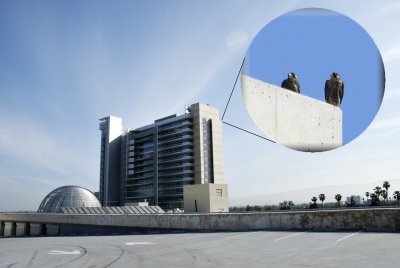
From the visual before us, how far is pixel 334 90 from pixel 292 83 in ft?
2.18

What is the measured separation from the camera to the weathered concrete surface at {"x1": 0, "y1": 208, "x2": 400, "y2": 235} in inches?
736

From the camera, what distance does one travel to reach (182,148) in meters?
162

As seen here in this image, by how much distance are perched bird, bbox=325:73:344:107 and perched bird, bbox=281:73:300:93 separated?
46cm

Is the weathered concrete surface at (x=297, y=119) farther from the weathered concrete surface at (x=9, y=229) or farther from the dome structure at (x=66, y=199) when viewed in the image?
the dome structure at (x=66, y=199)

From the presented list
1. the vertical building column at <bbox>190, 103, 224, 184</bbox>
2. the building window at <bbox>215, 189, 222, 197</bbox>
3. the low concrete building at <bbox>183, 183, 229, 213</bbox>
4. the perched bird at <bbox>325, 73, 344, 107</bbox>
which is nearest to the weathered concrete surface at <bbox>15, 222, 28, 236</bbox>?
the low concrete building at <bbox>183, 183, 229, 213</bbox>

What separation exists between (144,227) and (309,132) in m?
23.1

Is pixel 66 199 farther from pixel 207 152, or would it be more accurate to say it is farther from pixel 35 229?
pixel 35 229

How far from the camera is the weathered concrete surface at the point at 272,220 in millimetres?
18703

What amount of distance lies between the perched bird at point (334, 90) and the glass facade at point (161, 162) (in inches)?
5974

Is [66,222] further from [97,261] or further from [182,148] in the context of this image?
[182,148]

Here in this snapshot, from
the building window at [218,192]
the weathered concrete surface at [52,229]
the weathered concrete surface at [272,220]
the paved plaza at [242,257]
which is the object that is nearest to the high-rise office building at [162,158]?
the weathered concrete surface at [52,229]

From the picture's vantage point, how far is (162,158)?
557 feet

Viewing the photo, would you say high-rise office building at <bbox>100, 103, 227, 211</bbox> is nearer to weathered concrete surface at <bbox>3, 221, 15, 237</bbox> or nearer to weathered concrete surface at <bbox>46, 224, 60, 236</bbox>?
weathered concrete surface at <bbox>3, 221, 15, 237</bbox>

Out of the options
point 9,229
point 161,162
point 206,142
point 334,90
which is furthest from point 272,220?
point 161,162
